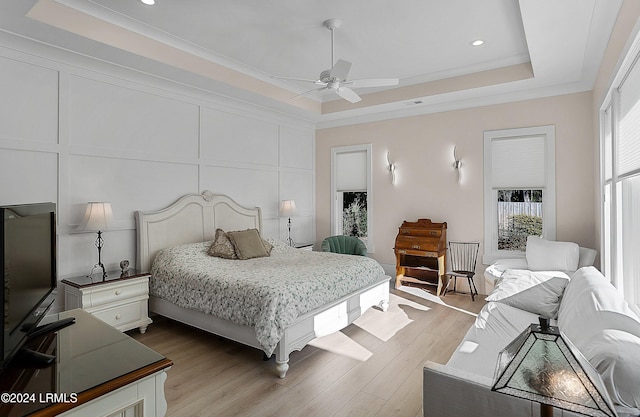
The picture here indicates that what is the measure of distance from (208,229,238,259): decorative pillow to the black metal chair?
9.82 ft

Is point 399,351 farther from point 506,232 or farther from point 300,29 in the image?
point 300,29

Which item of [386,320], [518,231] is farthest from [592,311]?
[518,231]

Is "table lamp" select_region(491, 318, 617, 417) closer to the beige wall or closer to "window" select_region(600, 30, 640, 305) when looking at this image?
"window" select_region(600, 30, 640, 305)

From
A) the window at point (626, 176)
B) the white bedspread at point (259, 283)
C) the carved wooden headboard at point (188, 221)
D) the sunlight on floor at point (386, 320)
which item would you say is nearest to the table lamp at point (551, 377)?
the window at point (626, 176)

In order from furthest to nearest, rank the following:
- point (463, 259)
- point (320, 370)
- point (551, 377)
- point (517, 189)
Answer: point (463, 259) < point (517, 189) < point (320, 370) < point (551, 377)

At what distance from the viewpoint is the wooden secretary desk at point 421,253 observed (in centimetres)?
504

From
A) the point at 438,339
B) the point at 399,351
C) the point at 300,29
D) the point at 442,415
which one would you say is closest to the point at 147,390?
the point at 442,415

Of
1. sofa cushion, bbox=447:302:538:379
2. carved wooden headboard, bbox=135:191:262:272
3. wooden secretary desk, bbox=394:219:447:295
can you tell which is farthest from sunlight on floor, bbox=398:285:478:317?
carved wooden headboard, bbox=135:191:262:272

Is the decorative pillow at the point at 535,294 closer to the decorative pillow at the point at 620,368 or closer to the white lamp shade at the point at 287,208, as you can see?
the decorative pillow at the point at 620,368

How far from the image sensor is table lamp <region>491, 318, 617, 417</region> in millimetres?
916

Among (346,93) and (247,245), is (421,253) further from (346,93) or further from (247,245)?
(346,93)

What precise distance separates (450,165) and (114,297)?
15.3 feet

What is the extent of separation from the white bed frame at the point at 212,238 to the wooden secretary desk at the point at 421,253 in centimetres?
100

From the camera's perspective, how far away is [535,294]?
275 centimetres
